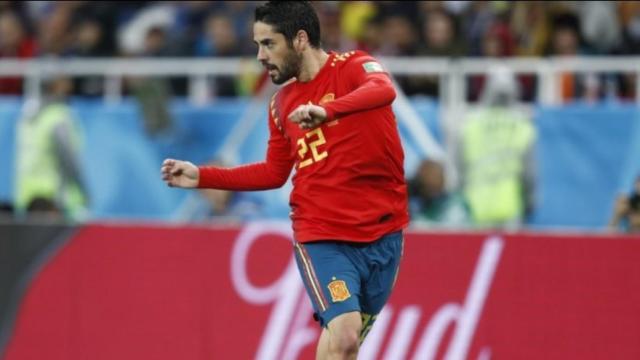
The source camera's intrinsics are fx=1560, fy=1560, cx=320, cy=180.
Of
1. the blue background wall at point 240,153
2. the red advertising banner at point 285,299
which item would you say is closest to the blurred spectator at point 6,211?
the blue background wall at point 240,153

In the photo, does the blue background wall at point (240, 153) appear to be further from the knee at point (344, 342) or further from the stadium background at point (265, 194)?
the knee at point (344, 342)

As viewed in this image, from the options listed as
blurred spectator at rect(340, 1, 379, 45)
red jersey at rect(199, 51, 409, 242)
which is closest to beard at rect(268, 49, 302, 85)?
red jersey at rect(199, 51, 409, 242)

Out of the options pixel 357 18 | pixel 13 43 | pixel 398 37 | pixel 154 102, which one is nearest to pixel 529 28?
pixel 398 37

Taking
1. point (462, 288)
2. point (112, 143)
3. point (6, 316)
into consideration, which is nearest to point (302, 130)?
point (462, 288)

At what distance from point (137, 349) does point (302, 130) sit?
10.1 ft

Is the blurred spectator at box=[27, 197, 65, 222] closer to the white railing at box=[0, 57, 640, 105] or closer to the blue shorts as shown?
the white railing at box=[0, 57, 640, 105]

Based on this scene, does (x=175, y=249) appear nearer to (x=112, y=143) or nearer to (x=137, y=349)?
(x=137, y=349)

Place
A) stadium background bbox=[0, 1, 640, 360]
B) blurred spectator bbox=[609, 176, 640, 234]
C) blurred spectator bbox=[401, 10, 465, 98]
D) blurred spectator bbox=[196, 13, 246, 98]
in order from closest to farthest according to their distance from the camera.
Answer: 1. stadium background bbox=[0, 1, 640, 360]
2. blurred spectator bbox=[609, 176, 640, 234]
3. blurred spectator bbox=[401, 10, 465, 98]
4. blurred spectator bbox=[196, 13, 246, 98]

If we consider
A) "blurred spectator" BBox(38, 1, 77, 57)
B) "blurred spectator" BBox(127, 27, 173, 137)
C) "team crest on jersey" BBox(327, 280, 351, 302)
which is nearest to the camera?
"team crest on jersey" BBox(327, 280, 351, 302)

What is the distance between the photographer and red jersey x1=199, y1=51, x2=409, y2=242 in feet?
25.2

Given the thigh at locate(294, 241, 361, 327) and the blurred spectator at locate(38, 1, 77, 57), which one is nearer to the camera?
the thigh at locate(294, 241, 361, 327)

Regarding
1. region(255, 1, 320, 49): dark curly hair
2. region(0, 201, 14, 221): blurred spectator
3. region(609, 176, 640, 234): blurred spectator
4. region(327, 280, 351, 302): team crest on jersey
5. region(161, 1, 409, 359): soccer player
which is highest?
region(255, 1, 320, 49): dark curly hair

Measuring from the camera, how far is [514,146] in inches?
506

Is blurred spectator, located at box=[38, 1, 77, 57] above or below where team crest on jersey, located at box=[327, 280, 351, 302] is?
below
